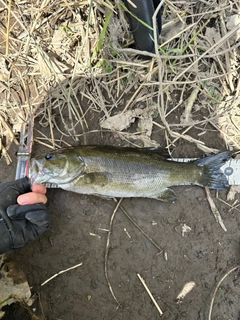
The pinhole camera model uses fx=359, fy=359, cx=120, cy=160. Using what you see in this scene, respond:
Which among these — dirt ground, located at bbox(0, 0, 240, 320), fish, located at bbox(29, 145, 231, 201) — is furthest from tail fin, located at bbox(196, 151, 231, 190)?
dirt ground, located at bbox(0, 0, 240, 320)

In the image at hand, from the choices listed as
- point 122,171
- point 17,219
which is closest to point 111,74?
point 122,171

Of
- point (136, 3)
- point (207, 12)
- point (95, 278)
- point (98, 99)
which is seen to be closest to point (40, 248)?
point (95, 278)

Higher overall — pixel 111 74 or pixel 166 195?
pixel 111 74

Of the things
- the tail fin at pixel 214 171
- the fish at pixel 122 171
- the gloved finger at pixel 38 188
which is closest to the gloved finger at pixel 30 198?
the gloved finger at pixel 38 188

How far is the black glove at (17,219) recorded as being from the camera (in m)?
3.88

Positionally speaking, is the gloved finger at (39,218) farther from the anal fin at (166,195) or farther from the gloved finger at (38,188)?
the anal fin at (166,195)

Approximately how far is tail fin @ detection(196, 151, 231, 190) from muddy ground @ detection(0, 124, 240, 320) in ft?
0.69

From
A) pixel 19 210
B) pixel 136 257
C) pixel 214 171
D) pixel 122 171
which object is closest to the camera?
pixel 19 210

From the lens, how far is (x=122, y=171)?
159 inches

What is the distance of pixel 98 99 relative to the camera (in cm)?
440

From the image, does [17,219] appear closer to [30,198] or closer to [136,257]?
[30,198]

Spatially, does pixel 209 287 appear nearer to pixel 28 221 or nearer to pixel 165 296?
pixel 165 296

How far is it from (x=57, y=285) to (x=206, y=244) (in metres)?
1.86

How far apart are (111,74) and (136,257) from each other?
2242 mm
